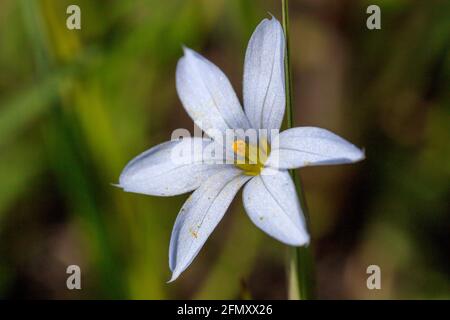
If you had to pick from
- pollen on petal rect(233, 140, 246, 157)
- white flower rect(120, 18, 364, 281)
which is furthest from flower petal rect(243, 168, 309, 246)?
pollen on petal rect(233, 140, 246, 157)

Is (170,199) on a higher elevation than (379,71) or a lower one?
lower

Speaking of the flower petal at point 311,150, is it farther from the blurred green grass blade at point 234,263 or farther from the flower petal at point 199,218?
the blurred green grass blade at point 234,263

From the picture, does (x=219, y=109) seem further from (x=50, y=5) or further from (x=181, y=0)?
(x=181, y=0)

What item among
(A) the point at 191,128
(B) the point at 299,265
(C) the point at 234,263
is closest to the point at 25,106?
(A) the point at 191,128

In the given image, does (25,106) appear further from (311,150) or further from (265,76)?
(311,150)

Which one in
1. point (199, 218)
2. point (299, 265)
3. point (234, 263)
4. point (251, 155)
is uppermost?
point (251, 155)
